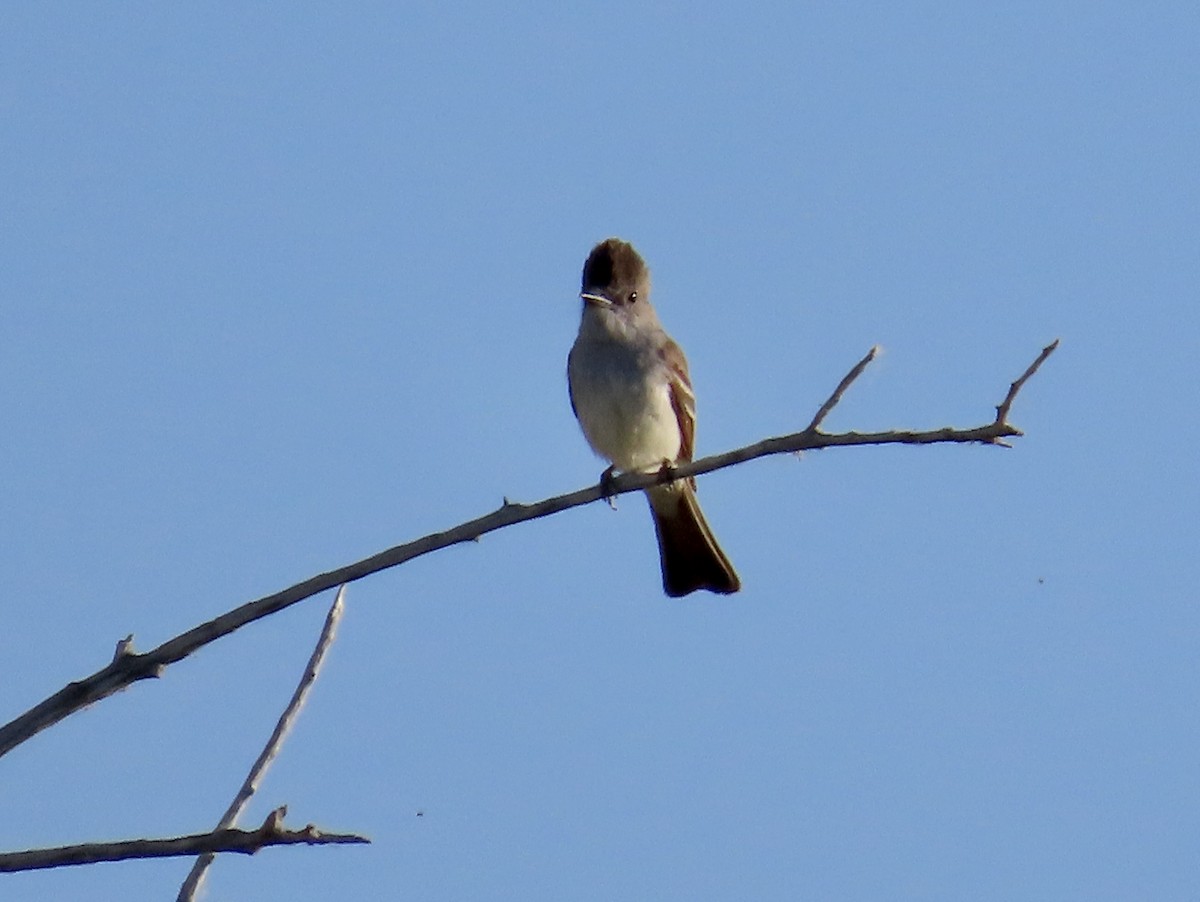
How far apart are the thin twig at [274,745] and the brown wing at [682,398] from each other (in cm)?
426

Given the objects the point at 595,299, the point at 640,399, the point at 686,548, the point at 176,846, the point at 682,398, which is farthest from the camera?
the point at 686,548

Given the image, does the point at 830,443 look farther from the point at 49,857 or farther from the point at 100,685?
the point at 49,857

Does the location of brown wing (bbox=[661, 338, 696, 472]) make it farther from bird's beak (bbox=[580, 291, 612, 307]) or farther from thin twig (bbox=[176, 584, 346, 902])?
thin twig (bbox=[176, 584, 346, 902])

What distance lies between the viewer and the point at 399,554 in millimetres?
3955

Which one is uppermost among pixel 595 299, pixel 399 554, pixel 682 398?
pixel 595 299

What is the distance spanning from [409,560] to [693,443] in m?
4.52

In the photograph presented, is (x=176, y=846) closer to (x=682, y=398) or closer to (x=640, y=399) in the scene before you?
(x=640, y=399)

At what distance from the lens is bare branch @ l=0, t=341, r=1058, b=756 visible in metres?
3.35

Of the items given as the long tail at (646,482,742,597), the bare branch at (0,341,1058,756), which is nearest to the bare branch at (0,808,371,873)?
the bare branch at (0,341,1058,756)

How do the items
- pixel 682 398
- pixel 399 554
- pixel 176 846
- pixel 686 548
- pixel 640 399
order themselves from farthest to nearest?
pixel 686 548 → pixel 682 398 → pixel 640 399 → pixel 399 554 → pixel 176 846

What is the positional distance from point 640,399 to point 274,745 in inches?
172

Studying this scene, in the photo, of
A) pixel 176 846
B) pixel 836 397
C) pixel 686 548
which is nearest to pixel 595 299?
pixel 686 548

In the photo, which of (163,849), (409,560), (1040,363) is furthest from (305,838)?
(1040,363)

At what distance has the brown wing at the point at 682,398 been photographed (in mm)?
8188
